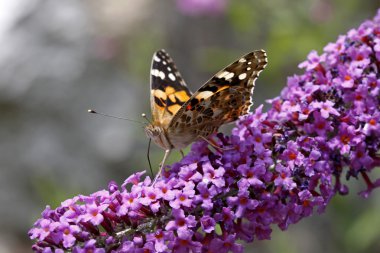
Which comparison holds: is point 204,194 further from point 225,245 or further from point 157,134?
point 157,134

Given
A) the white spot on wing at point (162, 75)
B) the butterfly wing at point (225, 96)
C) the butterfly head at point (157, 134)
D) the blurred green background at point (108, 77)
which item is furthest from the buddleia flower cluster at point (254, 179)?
the blurred green background at point (108, 77)

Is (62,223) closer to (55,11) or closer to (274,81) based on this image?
(274,81)

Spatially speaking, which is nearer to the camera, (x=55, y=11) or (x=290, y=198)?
(x=290, y=198)

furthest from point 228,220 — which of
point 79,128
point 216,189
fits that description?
point 79,128

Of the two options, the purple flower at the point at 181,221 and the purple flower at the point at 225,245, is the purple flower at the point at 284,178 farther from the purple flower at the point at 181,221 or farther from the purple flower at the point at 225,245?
the purple flower at the point at 181,221

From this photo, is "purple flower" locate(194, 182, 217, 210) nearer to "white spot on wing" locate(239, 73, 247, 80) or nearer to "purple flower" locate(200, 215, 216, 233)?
"purple flower" locate(200, 215, 216, 233)

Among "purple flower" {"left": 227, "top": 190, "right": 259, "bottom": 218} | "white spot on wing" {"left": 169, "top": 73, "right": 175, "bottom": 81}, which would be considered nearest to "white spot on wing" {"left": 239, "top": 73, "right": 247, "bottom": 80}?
"white spot on wing" {"left": 169, "top": 73, "right": 175, "bottom": 81}
